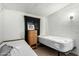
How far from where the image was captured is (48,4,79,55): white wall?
166 cm

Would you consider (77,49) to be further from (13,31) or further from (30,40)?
(13,31)

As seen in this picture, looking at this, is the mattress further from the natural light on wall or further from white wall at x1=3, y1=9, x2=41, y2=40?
white wall at x1=3, y1=9, x2=41, y2=40

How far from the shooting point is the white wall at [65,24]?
65.5 inches

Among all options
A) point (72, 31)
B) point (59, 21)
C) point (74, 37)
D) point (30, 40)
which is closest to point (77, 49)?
point (74, 37)

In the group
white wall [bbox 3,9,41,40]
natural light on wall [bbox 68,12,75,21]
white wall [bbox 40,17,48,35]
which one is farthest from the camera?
natural light on wall [bbox 68,12,75,21]

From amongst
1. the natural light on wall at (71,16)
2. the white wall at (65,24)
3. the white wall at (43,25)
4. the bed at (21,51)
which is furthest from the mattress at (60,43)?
the bed at (21,51)

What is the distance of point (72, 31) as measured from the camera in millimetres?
1723

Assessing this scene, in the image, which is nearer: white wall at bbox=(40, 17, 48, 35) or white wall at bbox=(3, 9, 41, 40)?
white wall at bbox=(3, 9, 41, 40)

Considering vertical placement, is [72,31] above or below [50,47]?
above

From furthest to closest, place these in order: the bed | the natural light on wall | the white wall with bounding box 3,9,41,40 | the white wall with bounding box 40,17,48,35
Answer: the natural light on wall → the white wall with bounding box 40,17,48,35 → the white wall with bounding box 3,9,41,40 → the bed

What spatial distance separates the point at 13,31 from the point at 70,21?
1410 millimetres

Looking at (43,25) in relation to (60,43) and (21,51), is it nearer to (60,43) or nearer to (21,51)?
(60,43)

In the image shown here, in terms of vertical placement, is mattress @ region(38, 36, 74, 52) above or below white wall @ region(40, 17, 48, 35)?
below

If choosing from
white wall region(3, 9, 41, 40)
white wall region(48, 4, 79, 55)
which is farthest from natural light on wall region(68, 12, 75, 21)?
white wall region(3, 9, 41, 40)
